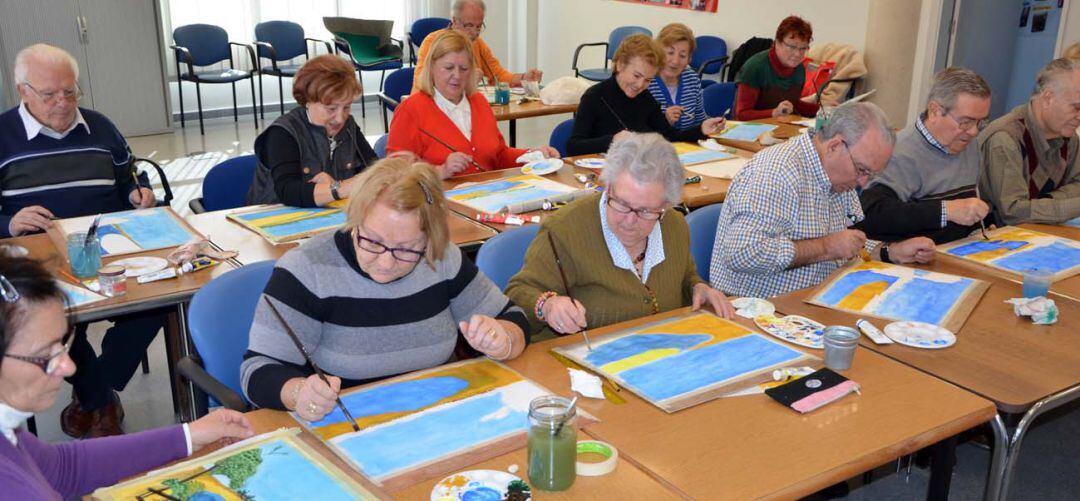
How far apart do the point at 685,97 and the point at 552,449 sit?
406 centimetres

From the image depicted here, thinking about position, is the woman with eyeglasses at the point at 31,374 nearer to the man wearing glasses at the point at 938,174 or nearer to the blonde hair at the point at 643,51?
the man wearing glasses at the point at 938,174

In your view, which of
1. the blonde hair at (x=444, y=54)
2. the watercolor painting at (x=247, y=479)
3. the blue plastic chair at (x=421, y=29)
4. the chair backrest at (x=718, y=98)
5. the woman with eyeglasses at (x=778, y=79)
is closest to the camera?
the watercolor painting at (x=247, y=479)

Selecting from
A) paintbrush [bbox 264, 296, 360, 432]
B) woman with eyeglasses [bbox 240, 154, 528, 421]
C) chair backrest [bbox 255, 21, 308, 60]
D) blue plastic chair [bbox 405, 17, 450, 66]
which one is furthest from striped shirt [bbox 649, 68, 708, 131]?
chair backrest [bbox 255, 21, 308, 60]

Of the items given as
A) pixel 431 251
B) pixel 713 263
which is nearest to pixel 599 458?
pixel 431 251

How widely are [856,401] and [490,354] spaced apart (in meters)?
0.83

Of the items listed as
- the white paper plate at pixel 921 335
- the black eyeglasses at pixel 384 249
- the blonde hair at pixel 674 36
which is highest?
the blonde hair at pixel 674 36

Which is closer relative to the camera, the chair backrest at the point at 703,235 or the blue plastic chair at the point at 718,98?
the chair backrest at the point at 703,235

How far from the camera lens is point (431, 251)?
2.08 m

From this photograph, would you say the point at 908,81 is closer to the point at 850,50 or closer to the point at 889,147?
the point at 850,50

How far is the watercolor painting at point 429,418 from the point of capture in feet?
5.51

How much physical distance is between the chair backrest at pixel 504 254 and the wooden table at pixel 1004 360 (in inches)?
30.1

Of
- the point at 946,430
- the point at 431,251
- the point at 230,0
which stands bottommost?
the point at 946,430

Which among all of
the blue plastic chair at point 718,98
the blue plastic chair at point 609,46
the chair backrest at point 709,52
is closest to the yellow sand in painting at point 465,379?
the blue plastic chair at point 718,98

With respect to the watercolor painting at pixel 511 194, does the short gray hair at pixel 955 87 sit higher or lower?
higher
